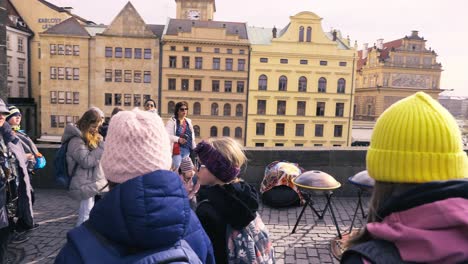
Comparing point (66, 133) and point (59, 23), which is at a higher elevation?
point (59, 23)

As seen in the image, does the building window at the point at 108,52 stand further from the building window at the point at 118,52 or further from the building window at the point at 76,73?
the building window at the point at 76,73

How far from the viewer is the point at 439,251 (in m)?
1.10

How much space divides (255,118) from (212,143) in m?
45.1

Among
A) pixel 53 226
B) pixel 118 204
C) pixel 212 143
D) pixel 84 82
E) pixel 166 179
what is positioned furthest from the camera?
pixel 84 82

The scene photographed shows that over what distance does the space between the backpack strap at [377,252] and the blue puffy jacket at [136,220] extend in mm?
699

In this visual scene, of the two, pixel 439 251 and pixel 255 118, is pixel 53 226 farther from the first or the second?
pixel 255 118

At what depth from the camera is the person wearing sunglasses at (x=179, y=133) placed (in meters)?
7.05

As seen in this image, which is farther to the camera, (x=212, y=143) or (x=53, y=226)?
(x=53, y=226)

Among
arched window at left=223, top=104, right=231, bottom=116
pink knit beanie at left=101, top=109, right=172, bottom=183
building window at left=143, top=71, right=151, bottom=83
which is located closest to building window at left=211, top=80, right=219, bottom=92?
arched window at left=223, top=104, right=231, bottom=116

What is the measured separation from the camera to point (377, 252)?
1184mm

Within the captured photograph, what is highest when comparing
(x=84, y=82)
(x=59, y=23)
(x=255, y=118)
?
(x=59, y=23)

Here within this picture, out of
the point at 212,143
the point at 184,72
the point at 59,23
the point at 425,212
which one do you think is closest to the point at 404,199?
the point at 425,212

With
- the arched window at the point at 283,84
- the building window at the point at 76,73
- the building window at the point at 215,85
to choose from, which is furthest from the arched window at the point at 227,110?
the building window at the point at 76,73

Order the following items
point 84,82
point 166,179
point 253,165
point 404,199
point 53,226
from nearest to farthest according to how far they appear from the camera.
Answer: point 404,199
point 166,179
point 53,226
point 253,165
point 84,82
